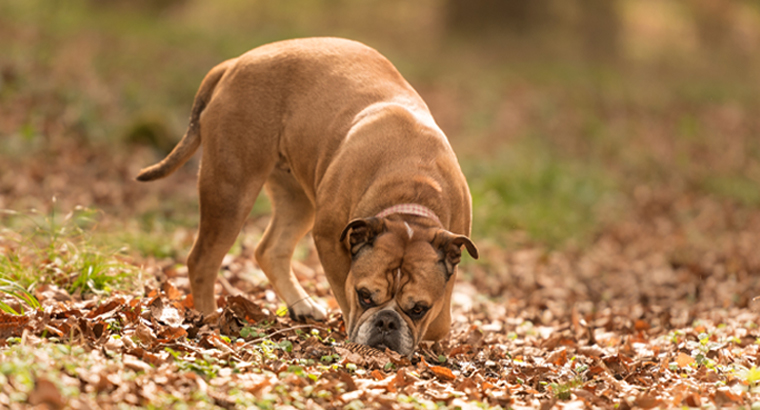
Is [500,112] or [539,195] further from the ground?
[500,112]

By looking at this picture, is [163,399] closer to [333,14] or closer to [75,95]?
[75,95]

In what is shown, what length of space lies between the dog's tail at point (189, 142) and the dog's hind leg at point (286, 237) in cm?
74

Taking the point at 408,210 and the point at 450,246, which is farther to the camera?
the point at 408,210

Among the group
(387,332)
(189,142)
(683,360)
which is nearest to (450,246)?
(387,332)

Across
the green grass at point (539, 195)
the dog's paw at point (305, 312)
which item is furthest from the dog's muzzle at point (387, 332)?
the green grass at point (539, 195)

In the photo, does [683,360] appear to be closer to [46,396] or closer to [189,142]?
[46,396]

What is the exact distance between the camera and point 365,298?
14.9 ft

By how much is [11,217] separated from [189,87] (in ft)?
20.7

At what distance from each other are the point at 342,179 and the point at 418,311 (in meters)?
1.09

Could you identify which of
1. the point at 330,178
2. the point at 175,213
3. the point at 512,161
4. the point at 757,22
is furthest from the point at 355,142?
the point at 757,22

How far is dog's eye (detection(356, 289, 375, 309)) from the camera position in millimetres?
4480

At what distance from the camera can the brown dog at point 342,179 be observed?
14.6 feet

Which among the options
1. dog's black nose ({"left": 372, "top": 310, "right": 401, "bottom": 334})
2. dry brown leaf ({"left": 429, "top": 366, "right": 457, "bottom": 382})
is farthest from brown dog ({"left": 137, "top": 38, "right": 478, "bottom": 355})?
dry brown leaf ({"left": 429, "top": 366, "right": 457, "bottom": 382})

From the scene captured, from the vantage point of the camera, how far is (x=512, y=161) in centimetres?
1291
